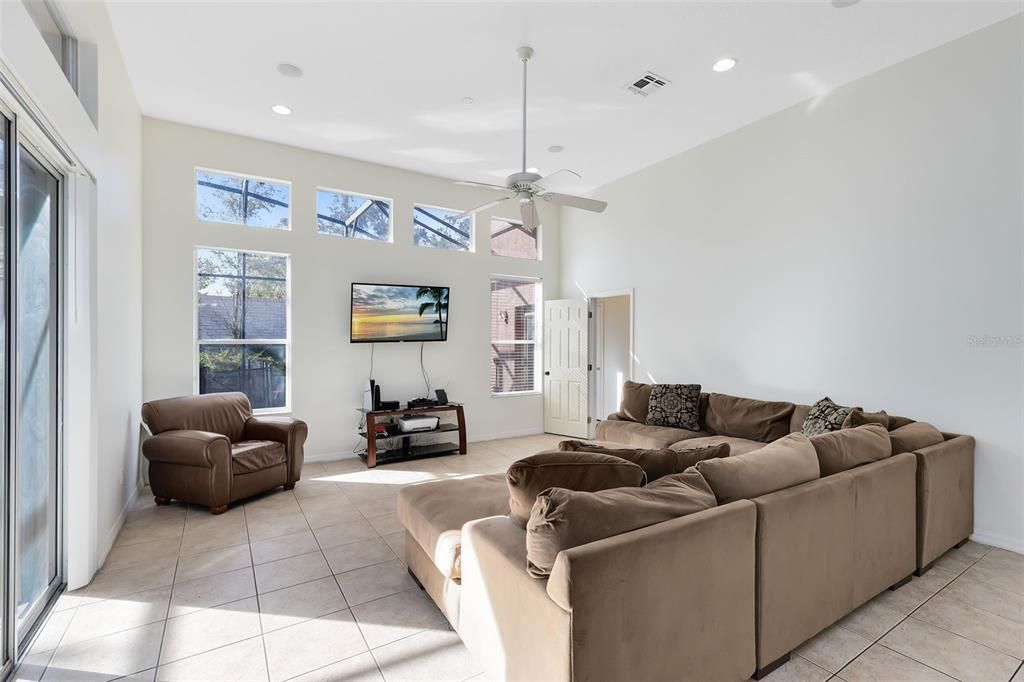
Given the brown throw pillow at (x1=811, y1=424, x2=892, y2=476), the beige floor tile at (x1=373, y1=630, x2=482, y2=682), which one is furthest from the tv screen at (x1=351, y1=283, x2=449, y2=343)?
the brown throw pillow at (x1=811, y1=424, x2=892, y2=476)

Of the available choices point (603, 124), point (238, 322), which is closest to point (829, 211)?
point (603, 124)

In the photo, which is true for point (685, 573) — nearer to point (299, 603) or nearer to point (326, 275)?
point (299, 603)

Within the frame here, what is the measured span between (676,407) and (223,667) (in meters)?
3.82

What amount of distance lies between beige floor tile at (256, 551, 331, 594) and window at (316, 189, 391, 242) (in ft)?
11.4

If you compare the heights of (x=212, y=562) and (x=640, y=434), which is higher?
(x=640, y=434)

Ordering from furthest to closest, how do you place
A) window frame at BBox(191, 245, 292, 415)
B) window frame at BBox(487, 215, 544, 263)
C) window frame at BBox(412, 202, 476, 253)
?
window frame at BBox(487, 215, 544, 263) → window frame at BBox(412, 202, 476, 253) → window frame at BBox(191, 245, 292, 415)

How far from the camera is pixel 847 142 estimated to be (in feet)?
12.5

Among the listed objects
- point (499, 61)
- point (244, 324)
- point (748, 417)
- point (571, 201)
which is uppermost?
point (499, 61)

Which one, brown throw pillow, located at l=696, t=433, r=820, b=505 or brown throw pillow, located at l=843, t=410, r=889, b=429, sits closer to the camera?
brown throw pillow, located at l=696, t=433, r=820, b=505

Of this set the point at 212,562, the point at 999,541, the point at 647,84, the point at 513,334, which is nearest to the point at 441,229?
the point at 513,334

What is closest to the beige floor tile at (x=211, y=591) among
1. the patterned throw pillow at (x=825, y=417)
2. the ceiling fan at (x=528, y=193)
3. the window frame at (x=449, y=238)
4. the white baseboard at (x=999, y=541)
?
the ceiling fan at (x=528, y=193)

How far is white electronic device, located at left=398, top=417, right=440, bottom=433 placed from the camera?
523cm

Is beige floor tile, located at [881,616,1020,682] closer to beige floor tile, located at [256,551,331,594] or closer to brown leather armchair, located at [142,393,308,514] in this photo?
beige floor tile, located at [256,551,331,594]

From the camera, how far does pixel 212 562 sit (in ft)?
9.34
